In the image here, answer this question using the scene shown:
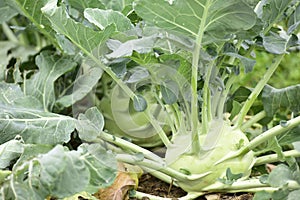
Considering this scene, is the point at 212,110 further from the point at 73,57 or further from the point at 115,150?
the point at 73,57

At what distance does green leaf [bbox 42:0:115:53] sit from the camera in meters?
0.59

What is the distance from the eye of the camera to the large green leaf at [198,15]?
56 centimetres

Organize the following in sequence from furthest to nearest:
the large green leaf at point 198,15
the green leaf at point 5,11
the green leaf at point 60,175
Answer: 1. the green leaf at point 5,11
2. the large green leaf at point 198,15
3. the green leaf at point 60,175

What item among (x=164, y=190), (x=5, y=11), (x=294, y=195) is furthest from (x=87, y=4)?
(x=294, y=195)

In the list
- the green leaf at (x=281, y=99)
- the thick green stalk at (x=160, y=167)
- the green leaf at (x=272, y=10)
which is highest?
the green leaf at (x=272, y=10)

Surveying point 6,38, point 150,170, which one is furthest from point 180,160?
point 6,38

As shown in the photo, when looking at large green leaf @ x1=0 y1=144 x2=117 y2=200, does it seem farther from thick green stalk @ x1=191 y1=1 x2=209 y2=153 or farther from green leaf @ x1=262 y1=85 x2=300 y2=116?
green leaf @ x1=262 y1=85 x2=300 y2=116

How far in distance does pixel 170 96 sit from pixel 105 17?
0.13m

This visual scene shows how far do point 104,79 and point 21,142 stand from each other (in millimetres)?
269

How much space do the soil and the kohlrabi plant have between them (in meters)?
0.01

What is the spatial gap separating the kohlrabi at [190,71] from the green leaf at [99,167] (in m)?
0.10

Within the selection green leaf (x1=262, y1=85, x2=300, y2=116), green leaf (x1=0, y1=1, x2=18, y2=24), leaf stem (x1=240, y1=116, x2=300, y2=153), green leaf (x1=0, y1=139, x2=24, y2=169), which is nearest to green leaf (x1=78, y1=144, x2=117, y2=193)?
green leaf (x1=0, y1=139, x2=24, y2=169)

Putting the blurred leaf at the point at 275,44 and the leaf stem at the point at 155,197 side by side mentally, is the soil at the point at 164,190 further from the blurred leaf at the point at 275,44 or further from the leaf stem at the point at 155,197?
the blurred leaf at the point at 275,44

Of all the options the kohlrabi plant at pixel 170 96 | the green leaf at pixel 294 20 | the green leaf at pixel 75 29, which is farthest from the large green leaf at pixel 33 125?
the green leaf at pixel 294 20
